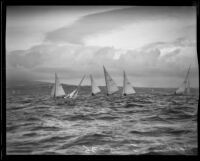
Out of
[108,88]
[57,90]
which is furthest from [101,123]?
[57,90]

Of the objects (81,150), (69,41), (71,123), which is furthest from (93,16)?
(81,150)

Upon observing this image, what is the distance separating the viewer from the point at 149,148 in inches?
85.1

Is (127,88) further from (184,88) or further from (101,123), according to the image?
(184,88)

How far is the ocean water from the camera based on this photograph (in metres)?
2.17

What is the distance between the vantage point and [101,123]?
2236 mm

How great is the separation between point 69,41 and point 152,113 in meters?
1.01

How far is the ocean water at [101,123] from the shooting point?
7.13 ft

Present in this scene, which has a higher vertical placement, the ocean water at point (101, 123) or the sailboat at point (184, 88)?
the sailboat at point (184, 88)

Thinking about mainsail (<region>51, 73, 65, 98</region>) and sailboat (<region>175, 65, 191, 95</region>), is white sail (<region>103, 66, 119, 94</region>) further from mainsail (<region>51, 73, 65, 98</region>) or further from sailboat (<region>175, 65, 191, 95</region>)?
sailboat (<region>175, 65, 191, 95</region>)

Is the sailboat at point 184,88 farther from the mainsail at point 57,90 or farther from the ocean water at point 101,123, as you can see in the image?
the mainsail at point 57,90

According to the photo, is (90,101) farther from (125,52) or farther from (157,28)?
(157,28)

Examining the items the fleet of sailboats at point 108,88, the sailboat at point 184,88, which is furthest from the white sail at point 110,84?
the sailboat at point 184,88
